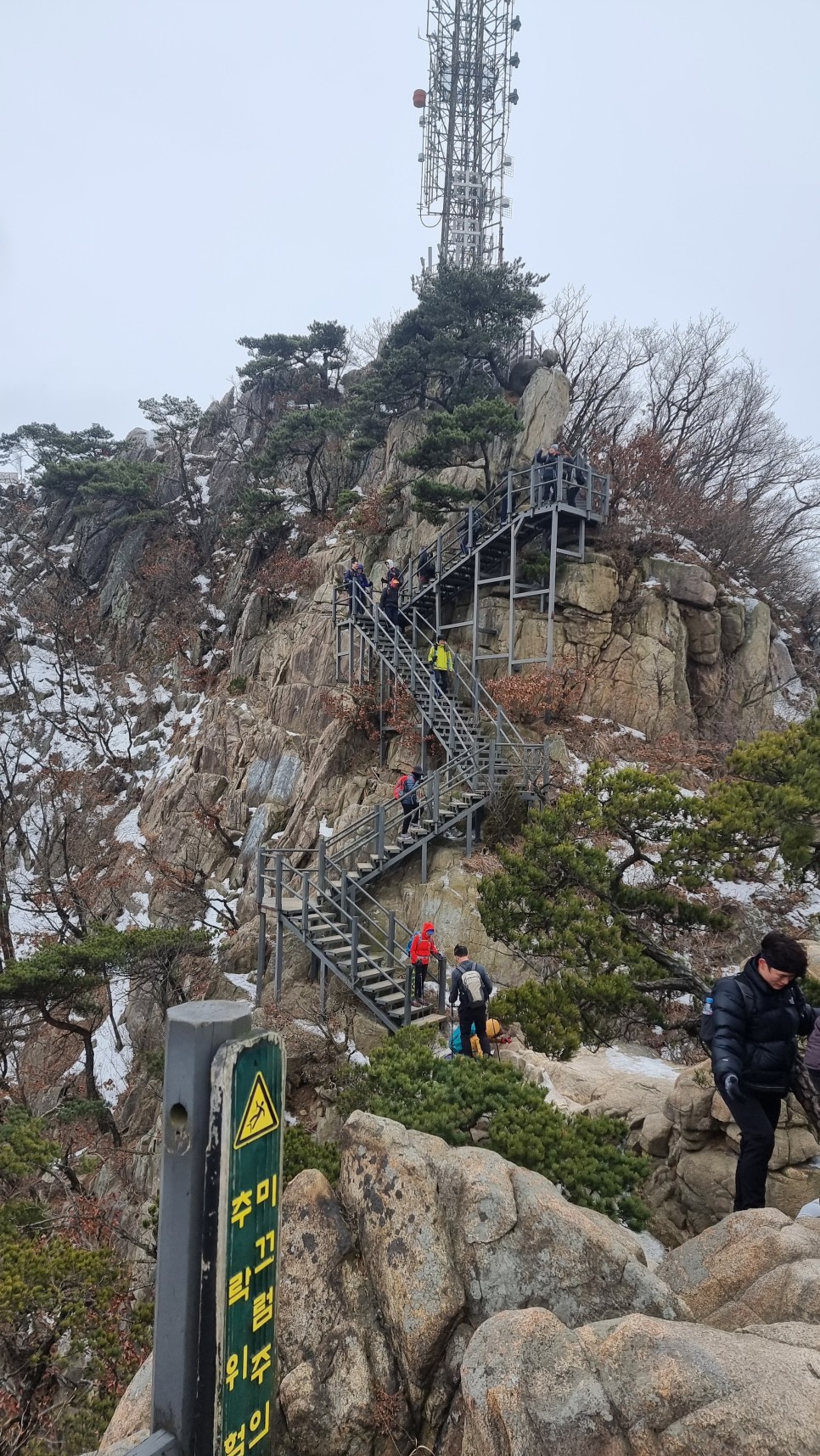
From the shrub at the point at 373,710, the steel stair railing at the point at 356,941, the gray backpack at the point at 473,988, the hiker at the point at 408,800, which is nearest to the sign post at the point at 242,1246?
the gray backpack at the point at 473,988

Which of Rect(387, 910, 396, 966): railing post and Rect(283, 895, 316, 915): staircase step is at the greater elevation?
Rect(283, 895, 316, 915): staircase step

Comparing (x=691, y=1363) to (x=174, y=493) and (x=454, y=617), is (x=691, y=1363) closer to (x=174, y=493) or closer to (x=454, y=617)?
(x=454, y=617)

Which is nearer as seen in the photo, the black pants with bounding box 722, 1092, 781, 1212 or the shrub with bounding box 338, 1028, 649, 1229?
the black pants with bounding box 722, 1092, 781, 1212

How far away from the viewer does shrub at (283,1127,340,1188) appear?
478 centimetres

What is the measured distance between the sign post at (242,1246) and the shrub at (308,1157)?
101 inches

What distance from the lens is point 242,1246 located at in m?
2.19

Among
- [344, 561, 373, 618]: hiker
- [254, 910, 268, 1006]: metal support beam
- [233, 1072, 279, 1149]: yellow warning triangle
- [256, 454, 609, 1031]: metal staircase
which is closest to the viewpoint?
[233, 1072, 279, 1149]: yellow warning triangle

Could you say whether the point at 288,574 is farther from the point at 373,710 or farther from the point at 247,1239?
the point at 247,1239

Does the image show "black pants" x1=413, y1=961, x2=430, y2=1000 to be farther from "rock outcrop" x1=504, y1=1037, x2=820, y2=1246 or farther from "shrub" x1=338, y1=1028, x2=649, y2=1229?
"rock outcrop" x1=504, y1=1037, x2=820, y2=1246

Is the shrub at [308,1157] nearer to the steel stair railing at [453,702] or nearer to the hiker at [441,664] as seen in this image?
the steel stair railing at [453,702]

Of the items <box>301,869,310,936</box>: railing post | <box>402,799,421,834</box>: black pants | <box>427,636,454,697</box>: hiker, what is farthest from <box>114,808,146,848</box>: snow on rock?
<box>301,869,310,936</box>: railing post

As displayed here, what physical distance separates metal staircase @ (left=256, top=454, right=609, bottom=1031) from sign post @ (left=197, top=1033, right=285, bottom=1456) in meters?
7.19

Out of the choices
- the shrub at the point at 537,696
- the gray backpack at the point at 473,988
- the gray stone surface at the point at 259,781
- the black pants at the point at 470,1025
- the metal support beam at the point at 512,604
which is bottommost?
the black pants at the point at 470,1025

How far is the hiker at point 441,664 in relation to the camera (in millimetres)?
14727
